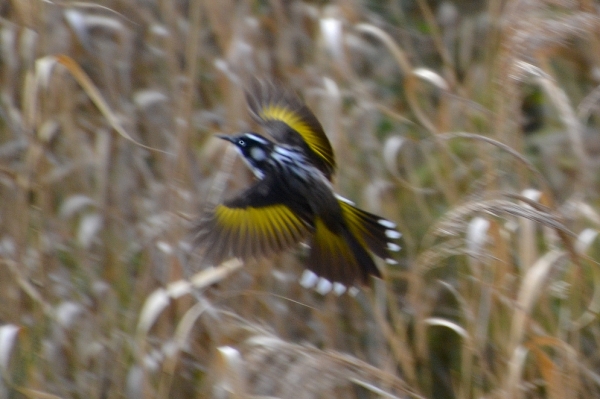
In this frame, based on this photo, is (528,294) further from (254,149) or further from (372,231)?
(254,149)

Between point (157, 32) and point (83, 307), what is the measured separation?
96 centimetres

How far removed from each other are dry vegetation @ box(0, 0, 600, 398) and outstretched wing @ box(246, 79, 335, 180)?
102 millimetres

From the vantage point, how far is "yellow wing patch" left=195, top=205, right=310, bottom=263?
194cm

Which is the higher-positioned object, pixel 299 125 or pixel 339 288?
pixel 299 125

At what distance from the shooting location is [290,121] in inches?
93.3

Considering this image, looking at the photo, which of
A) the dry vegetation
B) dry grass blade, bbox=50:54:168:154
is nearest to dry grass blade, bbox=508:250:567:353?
the dry vegetation

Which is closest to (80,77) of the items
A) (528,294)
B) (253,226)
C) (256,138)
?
(256,138)

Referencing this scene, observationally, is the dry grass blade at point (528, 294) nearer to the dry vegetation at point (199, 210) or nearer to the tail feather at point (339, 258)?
the dry vegetation at point (199, 210)

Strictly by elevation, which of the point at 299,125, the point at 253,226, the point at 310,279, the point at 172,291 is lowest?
the point at 172,291

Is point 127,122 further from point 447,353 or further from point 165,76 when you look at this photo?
point 447,353

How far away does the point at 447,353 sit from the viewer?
2.66 metres

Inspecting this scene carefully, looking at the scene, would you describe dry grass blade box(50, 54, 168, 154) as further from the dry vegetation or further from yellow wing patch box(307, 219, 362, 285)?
yellow wing patch box(307, 219, 362, 285)

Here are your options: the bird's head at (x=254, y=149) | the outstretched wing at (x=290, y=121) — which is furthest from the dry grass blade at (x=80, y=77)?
the outstretched wing at (x=290, y=121)

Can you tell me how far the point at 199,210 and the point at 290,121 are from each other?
16.5 inches
